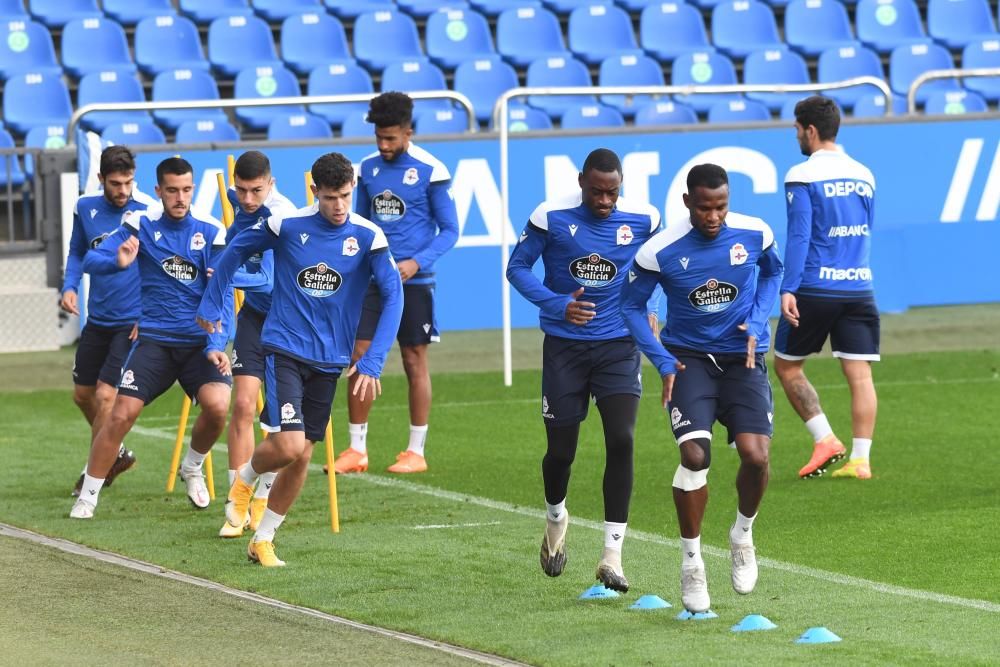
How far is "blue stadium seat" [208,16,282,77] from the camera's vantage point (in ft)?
62.4

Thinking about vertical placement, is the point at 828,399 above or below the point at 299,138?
below

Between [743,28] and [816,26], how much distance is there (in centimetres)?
89

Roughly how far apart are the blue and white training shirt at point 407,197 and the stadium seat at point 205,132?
6.55m

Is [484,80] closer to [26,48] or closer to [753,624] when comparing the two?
[26,48]

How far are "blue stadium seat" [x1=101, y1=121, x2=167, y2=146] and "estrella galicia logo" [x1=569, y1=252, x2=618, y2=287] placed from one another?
983 centimetres

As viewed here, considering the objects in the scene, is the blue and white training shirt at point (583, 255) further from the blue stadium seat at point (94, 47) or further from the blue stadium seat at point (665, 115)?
the blue stadium seat at point (94, 47)

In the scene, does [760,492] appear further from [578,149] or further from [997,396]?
[578,149]

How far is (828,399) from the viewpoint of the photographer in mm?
14211

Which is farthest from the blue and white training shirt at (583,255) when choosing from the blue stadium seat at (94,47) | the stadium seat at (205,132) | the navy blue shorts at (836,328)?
the blue stadium seat at (94,47)

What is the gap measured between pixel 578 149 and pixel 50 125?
17.9 feet

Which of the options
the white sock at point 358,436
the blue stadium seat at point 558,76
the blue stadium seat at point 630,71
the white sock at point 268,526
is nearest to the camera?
the white sock at point 268,526

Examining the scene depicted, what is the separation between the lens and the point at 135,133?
17.3 m

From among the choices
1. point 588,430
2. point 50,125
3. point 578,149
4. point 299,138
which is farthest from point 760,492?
point 50,125

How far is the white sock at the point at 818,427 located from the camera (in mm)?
10977
